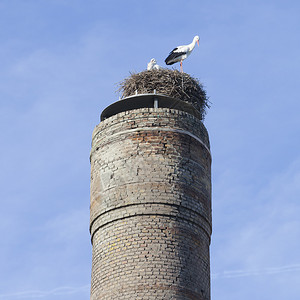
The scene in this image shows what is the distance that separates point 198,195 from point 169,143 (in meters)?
1.19

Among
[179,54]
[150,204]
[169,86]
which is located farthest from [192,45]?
[150,204]

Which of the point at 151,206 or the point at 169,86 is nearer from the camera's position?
the point at 151,206

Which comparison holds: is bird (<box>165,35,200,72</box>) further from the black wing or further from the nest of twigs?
the nest of twigs

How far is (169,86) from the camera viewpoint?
19.0 metres

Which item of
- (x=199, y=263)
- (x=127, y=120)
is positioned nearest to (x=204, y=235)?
(x=199, y=263)

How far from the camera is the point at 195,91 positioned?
19469mm

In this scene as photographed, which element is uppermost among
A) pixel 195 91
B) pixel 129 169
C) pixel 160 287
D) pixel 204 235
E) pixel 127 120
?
pixel 195 91

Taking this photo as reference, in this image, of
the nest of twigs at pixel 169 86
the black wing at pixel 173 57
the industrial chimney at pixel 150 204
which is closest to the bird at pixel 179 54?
the black wing at pixel 173 57

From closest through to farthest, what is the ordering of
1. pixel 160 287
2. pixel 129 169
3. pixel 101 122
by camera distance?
pixel 160 287 → pixel 129 169 → pixel 101 122

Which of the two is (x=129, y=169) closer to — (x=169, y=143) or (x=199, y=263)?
(x=169, y=143)

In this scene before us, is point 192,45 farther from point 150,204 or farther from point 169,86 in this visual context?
point 150,204

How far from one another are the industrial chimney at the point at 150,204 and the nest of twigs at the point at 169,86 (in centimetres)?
105

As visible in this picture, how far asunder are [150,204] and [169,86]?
383 cm

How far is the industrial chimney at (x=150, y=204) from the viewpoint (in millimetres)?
15570
